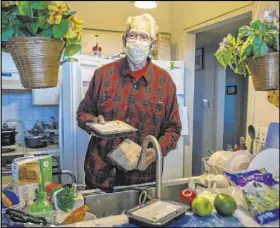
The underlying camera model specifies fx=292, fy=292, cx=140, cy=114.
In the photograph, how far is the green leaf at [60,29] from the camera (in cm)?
87

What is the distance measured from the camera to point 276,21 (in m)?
1.03

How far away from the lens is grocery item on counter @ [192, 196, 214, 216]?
0.86 meters

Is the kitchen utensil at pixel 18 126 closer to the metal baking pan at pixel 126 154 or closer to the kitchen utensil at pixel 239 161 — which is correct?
the metal baking pan at pixel 126 154

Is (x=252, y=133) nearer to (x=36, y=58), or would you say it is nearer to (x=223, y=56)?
(x=223, y=56)

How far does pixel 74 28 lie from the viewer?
0.94 metres

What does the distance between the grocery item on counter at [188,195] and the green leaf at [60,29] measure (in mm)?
655

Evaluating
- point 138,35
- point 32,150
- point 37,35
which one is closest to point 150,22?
point 138,35

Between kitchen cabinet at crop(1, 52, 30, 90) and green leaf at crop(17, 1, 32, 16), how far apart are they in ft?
0.51

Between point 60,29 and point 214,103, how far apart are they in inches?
25.6

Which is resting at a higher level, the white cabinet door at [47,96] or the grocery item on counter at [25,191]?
the white cabinet door at [47,96]

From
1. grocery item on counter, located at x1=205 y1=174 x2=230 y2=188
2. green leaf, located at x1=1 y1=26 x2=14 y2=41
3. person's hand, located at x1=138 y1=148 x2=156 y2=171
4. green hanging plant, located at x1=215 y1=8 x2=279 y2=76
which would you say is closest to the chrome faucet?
person's hand, located at x1=138 y1=148 x2=156 y2=171

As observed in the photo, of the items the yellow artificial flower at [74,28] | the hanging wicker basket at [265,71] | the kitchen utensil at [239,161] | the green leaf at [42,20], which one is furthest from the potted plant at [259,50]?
the green leaf at [42,20]

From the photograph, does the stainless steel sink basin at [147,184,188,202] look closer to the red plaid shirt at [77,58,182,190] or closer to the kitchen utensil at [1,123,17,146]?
the red plaid shirt at [77,58,182,190]

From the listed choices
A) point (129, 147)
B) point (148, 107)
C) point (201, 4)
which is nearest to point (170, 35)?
point (201, 4)
